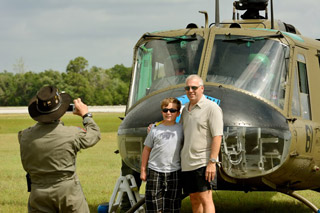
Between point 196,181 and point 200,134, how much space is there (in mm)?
455

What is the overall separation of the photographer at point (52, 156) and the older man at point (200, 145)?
1.09m

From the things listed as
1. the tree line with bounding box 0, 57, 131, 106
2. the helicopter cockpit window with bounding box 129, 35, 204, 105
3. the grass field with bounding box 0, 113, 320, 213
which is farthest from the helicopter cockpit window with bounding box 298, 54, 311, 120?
the tree line with bounding box 0, 57, 131, 106

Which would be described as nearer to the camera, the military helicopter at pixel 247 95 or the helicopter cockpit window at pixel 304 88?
the military helicopter at pixel 247 95

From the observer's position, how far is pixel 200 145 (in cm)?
598

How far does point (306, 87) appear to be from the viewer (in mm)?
7984

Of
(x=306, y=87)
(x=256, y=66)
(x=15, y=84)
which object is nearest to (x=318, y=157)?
(x=306, y=87)

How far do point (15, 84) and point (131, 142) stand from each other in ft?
363

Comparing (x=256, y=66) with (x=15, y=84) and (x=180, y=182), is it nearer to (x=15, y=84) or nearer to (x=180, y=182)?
(x=180, y=182)

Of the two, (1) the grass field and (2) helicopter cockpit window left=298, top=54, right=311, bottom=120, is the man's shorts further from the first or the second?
(1) the grass field

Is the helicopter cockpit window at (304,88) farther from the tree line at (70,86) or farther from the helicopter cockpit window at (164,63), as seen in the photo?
the tree line at (70,86)

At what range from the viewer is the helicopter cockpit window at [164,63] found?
7.64 m

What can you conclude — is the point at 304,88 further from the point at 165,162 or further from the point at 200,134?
the point at 165,162

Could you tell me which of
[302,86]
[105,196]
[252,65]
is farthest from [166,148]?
[105,196]

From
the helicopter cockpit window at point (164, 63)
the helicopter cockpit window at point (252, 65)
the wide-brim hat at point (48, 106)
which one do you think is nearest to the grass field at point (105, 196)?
the helicopter cockpit window at point (164, 63)
